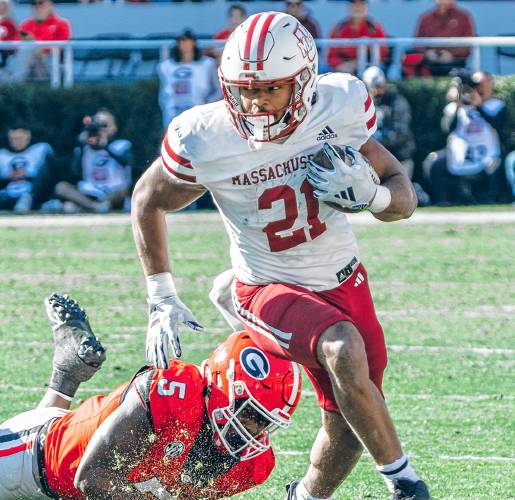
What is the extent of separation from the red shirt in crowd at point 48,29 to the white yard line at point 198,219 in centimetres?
246

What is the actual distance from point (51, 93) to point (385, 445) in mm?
10000

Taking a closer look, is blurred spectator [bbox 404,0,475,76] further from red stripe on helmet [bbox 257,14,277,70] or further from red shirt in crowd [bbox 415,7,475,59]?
red stripe on helmet [bbox 257,14,277,70]

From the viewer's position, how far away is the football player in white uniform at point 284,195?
4.21m

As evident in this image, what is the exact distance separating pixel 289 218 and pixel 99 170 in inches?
341

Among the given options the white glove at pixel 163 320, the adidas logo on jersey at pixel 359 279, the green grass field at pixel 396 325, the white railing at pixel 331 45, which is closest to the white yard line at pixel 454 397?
the green grass field at pixel 396 325

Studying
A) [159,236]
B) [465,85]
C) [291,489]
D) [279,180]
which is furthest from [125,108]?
[291,489]

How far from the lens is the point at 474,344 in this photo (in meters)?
6.95

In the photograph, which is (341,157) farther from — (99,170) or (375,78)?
(99,170)

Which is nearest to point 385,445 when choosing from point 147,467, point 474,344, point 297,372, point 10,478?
point 297,372

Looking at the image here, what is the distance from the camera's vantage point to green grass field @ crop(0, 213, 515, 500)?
16.4 feet

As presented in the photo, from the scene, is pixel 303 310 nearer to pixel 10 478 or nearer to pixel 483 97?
pixel 10 478

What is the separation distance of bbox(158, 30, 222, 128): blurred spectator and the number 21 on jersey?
27.7ft

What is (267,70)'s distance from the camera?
166 inches

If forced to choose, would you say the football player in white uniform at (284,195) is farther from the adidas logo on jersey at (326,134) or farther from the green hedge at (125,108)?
the green hedge at (125,108)
